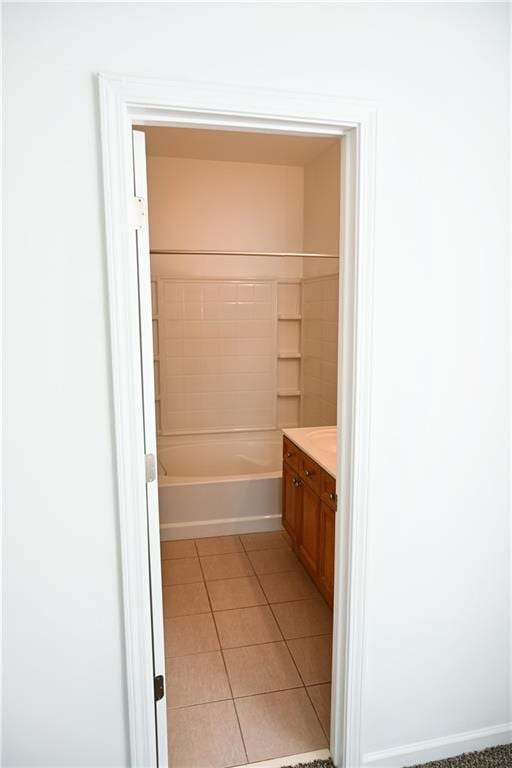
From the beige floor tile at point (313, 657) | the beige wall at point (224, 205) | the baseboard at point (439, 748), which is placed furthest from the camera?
the beige wall at point (224, 205)

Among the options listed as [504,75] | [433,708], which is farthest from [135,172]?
[433,708]

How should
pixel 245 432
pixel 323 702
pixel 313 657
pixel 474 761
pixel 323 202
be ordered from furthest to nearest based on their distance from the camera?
pixel 245 432 → pixel 323 202 → pixel 313 657 → pixel 323 702 → pixel 474 761

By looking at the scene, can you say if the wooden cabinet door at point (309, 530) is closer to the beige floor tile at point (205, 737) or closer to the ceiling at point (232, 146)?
the beige floor tile at point (205, 737)

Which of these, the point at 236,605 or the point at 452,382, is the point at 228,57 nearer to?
the point at 452,382

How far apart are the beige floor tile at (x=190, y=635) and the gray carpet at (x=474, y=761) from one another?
761 mm

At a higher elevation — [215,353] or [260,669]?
[215,353]

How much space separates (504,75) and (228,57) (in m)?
0.88

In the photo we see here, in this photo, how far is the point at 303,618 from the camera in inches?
107

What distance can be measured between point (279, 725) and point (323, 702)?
23cm

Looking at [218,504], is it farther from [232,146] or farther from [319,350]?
[232,146]

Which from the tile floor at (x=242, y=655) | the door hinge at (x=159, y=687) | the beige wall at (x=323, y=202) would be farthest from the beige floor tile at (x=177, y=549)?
the beige wall at (x=323, y=202)

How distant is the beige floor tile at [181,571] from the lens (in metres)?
3.08

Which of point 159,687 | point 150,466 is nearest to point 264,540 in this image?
point 159,687

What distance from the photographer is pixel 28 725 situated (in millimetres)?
1557
